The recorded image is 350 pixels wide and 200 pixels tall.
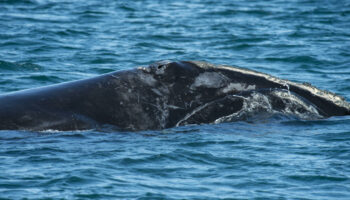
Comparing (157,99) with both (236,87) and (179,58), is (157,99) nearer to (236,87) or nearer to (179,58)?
(236,87)

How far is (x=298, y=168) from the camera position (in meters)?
8.72

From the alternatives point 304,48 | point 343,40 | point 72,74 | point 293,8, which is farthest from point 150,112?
point 293,8

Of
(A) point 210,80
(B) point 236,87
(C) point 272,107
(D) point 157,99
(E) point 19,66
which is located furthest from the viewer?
(E) point 19,66

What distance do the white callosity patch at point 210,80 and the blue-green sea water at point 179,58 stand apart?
0.60 meters

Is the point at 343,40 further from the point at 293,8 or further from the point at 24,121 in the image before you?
the point at 24,121

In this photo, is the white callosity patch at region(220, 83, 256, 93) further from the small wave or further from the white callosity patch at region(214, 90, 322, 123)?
the small wave

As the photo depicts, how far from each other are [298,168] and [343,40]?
43.9 ft

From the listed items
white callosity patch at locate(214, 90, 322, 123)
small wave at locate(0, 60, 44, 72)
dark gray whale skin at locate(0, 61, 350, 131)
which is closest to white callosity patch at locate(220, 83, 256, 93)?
dark gray whale skin at locate(0, 61, 350, 131)

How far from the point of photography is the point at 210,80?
10.5 m

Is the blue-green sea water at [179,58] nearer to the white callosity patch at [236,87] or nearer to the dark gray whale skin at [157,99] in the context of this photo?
the dark gray whale skin at [157,99]

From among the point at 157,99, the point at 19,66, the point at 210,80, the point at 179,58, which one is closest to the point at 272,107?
the point at 210,80

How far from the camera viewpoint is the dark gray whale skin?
980 cm

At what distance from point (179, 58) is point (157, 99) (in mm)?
9075

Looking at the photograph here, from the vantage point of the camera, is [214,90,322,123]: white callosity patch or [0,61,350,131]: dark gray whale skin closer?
[0,61,350,131]: dark gray whale skin
